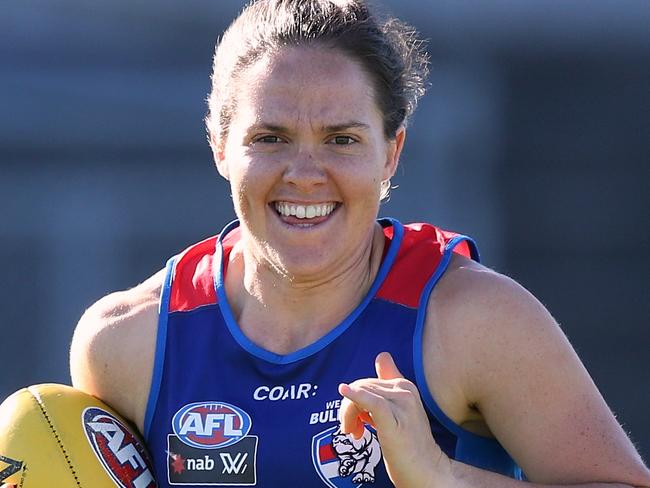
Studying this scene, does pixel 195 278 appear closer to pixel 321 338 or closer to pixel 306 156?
pixel 321 338

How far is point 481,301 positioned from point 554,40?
5.02 meters

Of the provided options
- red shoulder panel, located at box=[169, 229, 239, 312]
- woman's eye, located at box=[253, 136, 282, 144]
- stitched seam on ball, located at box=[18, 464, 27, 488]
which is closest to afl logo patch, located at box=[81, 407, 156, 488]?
stitched seam on ball, located at box=[18, 464, 27, 488]

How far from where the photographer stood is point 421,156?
7070mm

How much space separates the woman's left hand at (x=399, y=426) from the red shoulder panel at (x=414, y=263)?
1.09ft

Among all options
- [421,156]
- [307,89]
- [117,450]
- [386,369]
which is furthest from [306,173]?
[421,156]

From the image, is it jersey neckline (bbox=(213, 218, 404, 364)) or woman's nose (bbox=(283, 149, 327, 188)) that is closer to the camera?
woman's nose (bbox=(283, 149, 327, 188))

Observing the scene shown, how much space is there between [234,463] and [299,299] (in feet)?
1.16

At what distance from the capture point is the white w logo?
2.65 metres

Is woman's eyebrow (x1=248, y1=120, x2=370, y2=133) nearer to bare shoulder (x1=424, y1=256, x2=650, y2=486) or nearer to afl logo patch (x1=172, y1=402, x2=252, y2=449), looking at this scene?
bare shoulder (x1=424, y1=256, x2=650, y2=486)

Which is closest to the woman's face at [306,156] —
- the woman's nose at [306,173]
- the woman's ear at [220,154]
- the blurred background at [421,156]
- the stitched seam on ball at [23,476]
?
the woman's nose at [306,173]

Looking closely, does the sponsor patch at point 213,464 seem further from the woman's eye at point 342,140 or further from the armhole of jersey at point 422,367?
the woman's eye at point 342,140

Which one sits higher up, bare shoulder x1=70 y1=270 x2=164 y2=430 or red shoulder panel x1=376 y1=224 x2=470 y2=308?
red shoulder panel x1=376 y1=224 x2=470 y2=308

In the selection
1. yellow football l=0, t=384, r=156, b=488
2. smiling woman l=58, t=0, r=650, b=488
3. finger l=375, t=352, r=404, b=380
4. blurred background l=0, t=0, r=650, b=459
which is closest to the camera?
finger l=375, t=352, r=404, b=380

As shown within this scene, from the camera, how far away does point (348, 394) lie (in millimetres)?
2289
